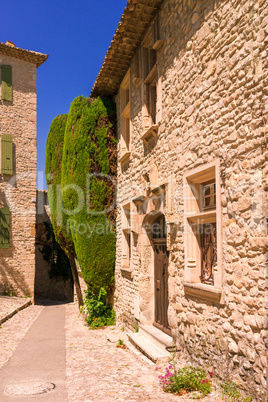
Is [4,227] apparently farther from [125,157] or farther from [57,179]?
[125,157]

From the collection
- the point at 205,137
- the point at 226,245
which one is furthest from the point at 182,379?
the point at 205,137

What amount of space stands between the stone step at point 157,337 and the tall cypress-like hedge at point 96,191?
2.59m

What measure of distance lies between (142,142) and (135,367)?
12.8 ft

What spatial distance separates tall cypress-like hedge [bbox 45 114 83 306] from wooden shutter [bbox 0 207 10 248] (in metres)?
1.80

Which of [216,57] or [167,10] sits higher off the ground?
[167,10]

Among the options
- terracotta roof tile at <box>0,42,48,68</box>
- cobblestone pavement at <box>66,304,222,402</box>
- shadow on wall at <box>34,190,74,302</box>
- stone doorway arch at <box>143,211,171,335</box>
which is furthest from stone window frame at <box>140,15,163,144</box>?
shadow on wall at <box>34,190,74,302</box>

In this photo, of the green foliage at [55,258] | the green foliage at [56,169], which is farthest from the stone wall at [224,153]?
the green foliage at [55,258]

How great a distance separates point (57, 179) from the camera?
12.9 meters

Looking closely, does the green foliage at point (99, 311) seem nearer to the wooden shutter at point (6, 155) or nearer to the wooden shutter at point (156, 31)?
the wooden shutter at point (156, 31)

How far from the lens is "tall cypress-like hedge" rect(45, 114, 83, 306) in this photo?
12.2 m

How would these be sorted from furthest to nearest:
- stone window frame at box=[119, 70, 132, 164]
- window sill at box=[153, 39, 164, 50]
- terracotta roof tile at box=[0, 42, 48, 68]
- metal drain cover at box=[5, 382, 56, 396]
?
terracotta roof tile at box=[0, 42, 48, 68], stone window frame at box=[119, 70, 132, 164], window sill at box=[153, 39, 164, 50], metal drain cover at box=[5, 382, 56, 396]

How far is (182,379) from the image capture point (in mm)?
4023

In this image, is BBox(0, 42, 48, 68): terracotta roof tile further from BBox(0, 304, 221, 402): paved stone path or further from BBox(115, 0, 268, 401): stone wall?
BBox(0, 304, 221, 402): paved stone path

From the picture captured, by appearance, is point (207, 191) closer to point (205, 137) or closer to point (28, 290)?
point (205, 137)
